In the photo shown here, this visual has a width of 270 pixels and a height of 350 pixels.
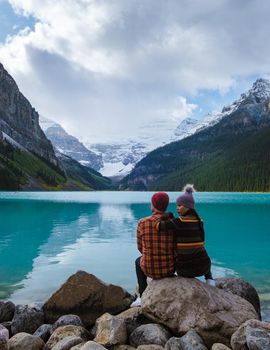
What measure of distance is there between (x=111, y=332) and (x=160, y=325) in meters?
1.29

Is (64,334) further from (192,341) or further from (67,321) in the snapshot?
(192,341)

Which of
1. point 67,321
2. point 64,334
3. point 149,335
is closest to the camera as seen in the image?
point 149,335

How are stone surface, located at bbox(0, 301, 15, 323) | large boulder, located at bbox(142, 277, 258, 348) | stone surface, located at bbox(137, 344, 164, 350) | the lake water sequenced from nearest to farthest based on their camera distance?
stone surface, located at bbox(137, 344, 164, 350), large boulder, located at bbox(142, 277, 258, 348), stone surface, located at bbox(0, 301, 15, 323), the lake water

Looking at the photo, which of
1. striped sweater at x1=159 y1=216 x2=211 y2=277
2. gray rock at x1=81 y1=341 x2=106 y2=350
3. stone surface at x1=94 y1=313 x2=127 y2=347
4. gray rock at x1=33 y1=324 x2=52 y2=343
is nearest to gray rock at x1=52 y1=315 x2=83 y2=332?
gray rock at x1=33 y1=324 x2=52 y2=343

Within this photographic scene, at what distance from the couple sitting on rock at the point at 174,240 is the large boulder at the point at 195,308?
36 centimetres

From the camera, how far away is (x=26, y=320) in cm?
1178

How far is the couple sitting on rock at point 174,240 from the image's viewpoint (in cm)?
1069

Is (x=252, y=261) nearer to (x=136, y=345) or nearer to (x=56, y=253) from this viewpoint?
(x=56, y=253)

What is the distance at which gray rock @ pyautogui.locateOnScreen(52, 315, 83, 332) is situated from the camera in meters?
11.0

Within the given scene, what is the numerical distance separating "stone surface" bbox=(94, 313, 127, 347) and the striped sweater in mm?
2181

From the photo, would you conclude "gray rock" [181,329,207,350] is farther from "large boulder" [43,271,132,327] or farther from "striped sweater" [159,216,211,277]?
"large boulder" [43,271,132,327]

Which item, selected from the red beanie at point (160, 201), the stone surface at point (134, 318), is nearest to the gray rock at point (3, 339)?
the stone surface at point (134, 318)

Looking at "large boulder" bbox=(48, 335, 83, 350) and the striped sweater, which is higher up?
the striped sweater

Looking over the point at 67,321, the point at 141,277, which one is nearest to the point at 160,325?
the point at 141,277
